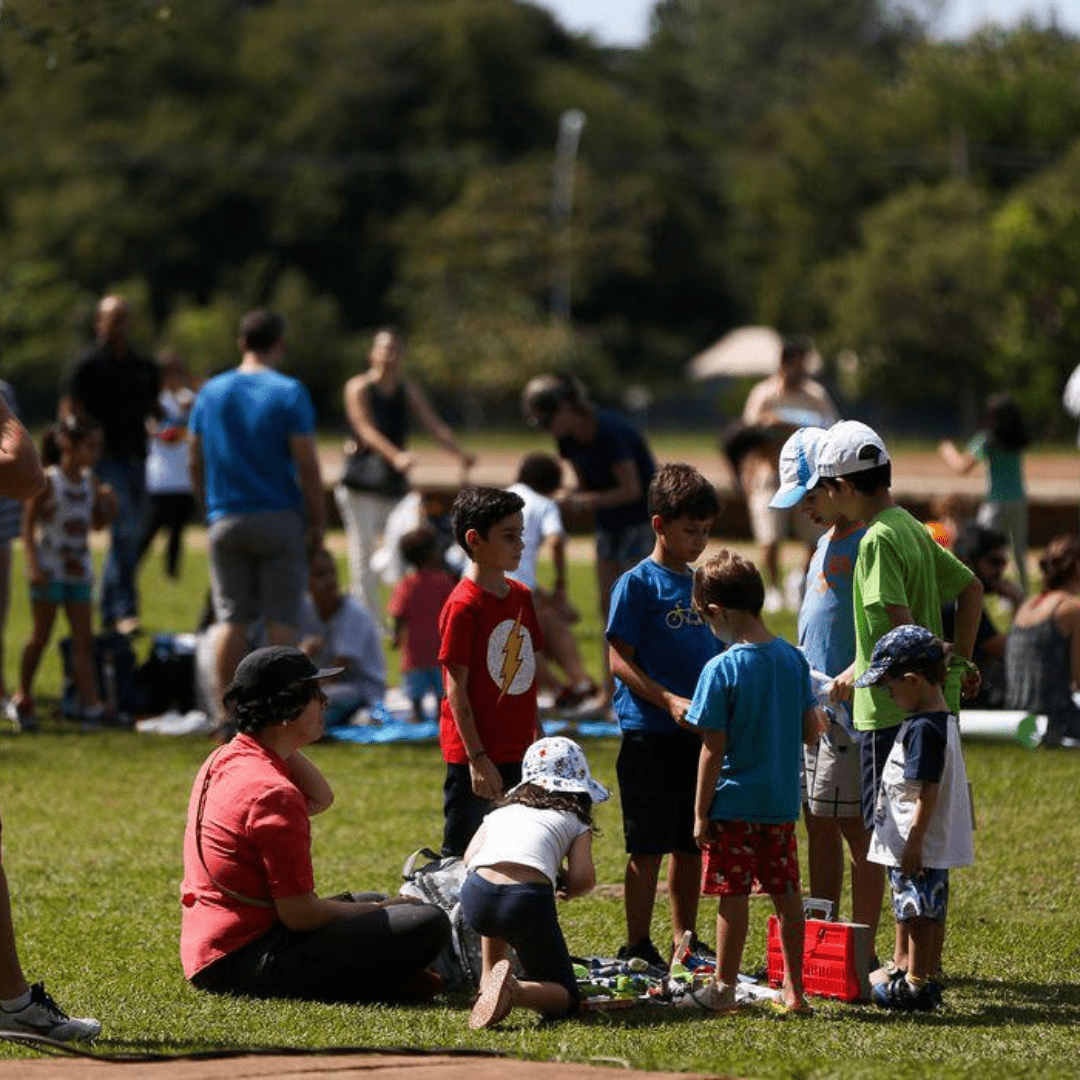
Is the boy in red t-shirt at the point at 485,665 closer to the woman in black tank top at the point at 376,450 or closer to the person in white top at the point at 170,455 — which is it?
the woman in black tank top at the point at 376,450

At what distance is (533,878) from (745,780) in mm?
672

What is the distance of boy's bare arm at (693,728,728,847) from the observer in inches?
255

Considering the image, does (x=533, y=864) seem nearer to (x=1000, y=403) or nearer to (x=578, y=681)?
(x=578, y=681)

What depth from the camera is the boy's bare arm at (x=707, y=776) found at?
6.48 m

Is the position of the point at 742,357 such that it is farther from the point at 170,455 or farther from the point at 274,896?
the point at 274,896

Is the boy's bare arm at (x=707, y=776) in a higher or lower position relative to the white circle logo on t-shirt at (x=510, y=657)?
lower

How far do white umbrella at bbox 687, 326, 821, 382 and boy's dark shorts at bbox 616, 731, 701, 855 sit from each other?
6118cm

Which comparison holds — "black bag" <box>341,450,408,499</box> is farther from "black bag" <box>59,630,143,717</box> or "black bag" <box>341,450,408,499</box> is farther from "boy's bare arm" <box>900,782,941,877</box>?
"boy's bare arm" <box>900,782,941,877</box>

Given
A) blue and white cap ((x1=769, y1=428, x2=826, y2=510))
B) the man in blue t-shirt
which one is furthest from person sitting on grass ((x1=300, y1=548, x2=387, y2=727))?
blue and white cap ((x1=769, y1=428, x2=826, y2=510))

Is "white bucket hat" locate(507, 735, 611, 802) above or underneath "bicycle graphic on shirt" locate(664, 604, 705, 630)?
underneath

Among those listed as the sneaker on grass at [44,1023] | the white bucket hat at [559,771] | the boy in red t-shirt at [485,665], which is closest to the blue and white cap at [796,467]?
the boy in red t-shirt at [485,665]

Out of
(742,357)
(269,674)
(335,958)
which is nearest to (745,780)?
(335,958)

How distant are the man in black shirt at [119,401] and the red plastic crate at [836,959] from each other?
309 inches

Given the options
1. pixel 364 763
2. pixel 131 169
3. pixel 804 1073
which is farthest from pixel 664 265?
pixel 804 1073
